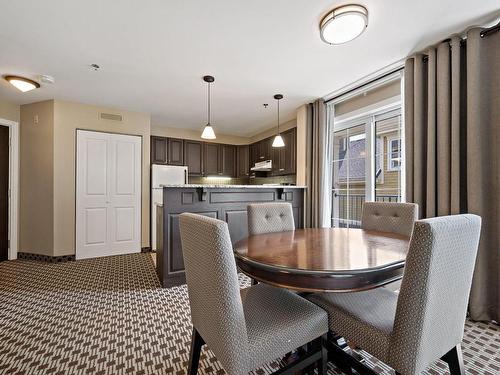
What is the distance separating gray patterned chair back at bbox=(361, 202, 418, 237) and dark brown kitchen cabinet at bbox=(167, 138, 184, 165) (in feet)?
13.2

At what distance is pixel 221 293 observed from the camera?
3.11ft

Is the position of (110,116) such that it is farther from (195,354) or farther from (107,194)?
(195,354)

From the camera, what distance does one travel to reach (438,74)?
226 centimetres

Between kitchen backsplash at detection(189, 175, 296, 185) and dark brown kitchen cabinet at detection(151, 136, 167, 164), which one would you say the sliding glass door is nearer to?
kitchen backsplash at detection(189, 175, 296, 185)

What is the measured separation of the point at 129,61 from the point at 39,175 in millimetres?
2636

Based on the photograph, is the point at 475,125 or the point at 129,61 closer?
the point at 475,125

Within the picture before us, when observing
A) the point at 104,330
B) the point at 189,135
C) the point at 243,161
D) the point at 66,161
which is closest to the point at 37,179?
the point at 66,161

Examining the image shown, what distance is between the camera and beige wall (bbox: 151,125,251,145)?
523 cm

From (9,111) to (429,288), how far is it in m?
5.62

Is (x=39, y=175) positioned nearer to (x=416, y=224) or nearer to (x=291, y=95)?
(x=291, y=95)

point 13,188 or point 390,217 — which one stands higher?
point 13,188

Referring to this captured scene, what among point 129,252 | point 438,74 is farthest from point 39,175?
point 438,74

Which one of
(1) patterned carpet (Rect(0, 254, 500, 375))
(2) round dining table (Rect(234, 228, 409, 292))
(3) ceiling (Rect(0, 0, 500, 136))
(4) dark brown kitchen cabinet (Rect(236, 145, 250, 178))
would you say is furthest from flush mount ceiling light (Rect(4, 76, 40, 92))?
(4) dark brown kitchen cabinet (Rect(236, 145, 250, 178))

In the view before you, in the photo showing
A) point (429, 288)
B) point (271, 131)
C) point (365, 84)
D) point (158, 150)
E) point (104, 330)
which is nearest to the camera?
point (429, 288)
